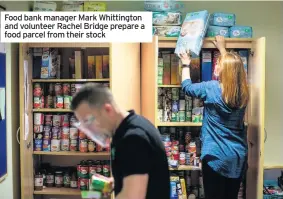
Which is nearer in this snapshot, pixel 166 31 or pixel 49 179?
pixel 166 31

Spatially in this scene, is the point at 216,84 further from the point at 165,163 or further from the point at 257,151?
the point at 165,163

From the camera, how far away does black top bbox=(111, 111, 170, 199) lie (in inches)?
63.7

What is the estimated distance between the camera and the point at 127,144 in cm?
163

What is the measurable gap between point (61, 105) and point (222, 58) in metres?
1.48

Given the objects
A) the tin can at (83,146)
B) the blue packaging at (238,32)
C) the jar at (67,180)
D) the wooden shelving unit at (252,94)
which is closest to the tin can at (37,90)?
the tin can at (83,146)

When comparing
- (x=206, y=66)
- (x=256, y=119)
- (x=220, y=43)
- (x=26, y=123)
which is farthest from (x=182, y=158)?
(x=26, y=123)

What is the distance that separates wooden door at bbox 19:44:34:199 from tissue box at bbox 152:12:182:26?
1121mm

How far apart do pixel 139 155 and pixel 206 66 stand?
1848mm

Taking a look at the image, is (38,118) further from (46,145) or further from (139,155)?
(139,155)

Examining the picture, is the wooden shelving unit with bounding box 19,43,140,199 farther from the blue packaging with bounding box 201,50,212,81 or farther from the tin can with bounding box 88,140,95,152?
the blue packaging with bounding box 201,50,212,81

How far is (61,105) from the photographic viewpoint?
3.48m

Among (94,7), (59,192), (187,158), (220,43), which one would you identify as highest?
(94,7)

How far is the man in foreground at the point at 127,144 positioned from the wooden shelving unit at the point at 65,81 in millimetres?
1529

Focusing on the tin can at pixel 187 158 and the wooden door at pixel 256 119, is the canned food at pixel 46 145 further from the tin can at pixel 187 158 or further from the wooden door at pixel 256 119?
the wooden door at pixel 256 119
